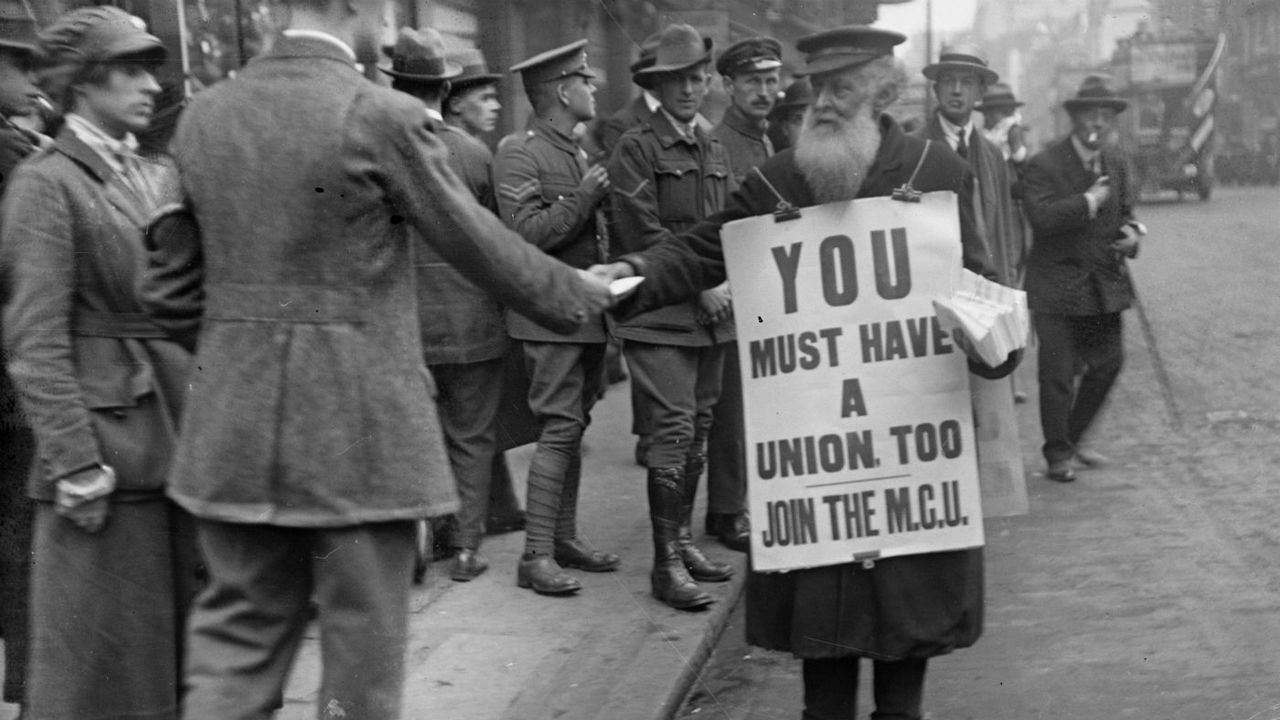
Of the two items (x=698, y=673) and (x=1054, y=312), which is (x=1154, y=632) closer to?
(x=698, y=673)

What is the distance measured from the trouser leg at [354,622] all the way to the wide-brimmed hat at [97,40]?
1340 millimetres

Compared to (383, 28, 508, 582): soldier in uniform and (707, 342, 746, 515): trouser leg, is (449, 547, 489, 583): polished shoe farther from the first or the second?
(707, 342, 746, 515): trouser leg

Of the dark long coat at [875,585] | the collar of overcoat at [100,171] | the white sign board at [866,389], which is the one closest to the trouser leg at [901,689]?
the dark long coat at [875,585]

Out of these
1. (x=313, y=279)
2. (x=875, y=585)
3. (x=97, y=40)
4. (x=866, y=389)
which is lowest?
(x=875, y=585)

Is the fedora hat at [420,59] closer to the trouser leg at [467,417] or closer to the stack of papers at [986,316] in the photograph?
the trouser leg at [467,417]

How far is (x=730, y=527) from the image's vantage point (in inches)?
261

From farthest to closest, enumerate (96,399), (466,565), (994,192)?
(994,192), (466,565), (96,399)

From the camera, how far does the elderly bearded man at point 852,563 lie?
3.66 m

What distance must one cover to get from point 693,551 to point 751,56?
7.61ft

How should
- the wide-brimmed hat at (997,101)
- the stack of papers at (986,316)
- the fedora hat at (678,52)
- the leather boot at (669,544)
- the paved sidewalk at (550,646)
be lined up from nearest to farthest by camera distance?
the stack of papers at (986,316) → the paved sidewalk at (550,646) → the leather boot at (669,544) → the fedora hat at (678,52) → the wide-brimmed hat at (997,101)

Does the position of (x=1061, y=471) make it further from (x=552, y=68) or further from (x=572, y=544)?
(x=552, y=68)

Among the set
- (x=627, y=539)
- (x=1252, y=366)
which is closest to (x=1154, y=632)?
(x=627, y=539)

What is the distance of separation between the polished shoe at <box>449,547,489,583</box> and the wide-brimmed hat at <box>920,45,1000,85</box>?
459 cm

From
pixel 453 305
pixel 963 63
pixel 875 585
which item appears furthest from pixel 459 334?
pixel 963 63
